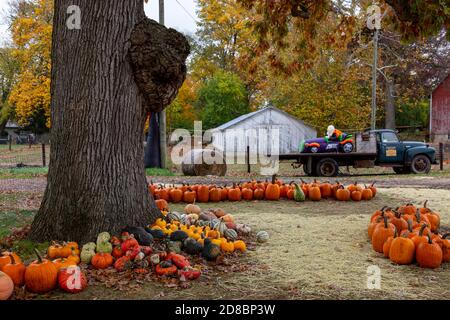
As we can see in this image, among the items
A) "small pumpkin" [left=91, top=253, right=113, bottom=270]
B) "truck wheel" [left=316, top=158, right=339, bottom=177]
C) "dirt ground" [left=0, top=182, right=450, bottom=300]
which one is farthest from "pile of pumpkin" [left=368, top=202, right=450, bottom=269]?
"truck wheel" [left=316, top=158, right=339, bottom=177]

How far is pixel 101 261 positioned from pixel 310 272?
210cm

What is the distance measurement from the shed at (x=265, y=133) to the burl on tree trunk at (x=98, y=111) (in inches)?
965

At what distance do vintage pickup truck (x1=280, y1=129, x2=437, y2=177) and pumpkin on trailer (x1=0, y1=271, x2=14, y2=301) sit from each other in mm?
14507

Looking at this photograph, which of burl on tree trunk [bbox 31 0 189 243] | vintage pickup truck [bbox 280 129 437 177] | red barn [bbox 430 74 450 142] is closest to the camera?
burl on tree trunk [bbox 31 0 189 243]

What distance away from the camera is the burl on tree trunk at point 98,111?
5230 millimetres

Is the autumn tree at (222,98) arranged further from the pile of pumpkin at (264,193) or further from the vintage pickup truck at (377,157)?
the pile of pumpkin at (264,193)

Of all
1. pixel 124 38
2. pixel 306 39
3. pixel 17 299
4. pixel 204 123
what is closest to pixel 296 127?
pixel 204 123

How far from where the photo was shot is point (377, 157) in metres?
18.0

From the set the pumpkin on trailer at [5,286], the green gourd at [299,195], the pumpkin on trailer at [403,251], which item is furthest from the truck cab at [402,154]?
the pumpkin on trailer at [5,286]

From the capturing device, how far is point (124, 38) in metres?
5.43

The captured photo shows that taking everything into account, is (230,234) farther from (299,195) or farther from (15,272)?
(299,195)

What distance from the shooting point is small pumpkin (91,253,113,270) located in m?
4.55

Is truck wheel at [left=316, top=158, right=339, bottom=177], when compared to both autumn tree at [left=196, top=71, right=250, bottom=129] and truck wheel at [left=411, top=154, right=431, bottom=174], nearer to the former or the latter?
truck wheel at [left=411, top=154, right=431, bottom=174]
